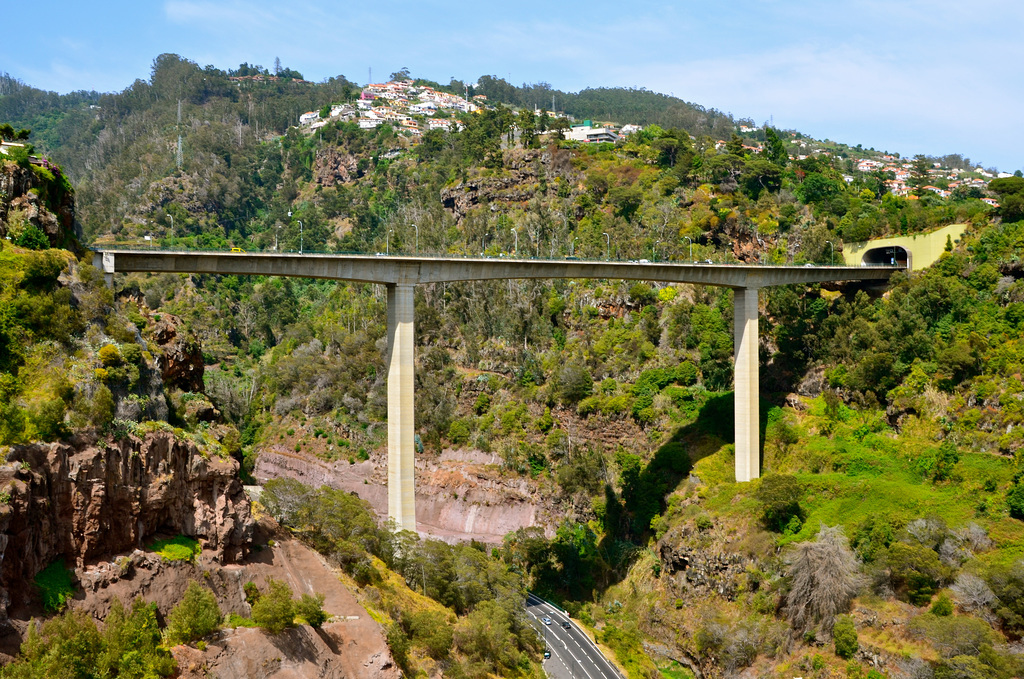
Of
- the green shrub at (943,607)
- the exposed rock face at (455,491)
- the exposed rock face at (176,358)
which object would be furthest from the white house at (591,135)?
the green shrub at (943,607)

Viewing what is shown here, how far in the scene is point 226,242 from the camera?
382 ft

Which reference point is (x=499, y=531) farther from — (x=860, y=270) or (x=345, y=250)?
(x=345, y=250)

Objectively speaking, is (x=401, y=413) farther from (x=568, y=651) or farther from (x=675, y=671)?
(x=675, y=671)

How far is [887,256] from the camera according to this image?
71562mm

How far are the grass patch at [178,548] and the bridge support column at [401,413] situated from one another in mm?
14069

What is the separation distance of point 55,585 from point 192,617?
4328mm

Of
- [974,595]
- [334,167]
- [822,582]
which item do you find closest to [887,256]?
[822,582]

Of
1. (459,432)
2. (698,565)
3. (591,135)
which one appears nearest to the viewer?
(698,565)

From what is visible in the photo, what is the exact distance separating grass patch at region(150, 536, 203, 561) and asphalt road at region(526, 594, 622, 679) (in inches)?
739

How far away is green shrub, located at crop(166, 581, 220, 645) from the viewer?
29312 mm

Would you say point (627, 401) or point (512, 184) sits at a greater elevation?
point (512, 184)

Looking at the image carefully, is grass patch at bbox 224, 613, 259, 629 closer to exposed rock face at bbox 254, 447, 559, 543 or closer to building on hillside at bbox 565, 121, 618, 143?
exposed rock face at bbox 254, 447, 559, 543

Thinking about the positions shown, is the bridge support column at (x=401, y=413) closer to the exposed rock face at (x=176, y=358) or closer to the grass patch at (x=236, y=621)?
the exposed rock face at (x=176, y=358)

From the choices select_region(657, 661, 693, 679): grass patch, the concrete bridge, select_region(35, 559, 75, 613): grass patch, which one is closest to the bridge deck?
the concrete bridge
